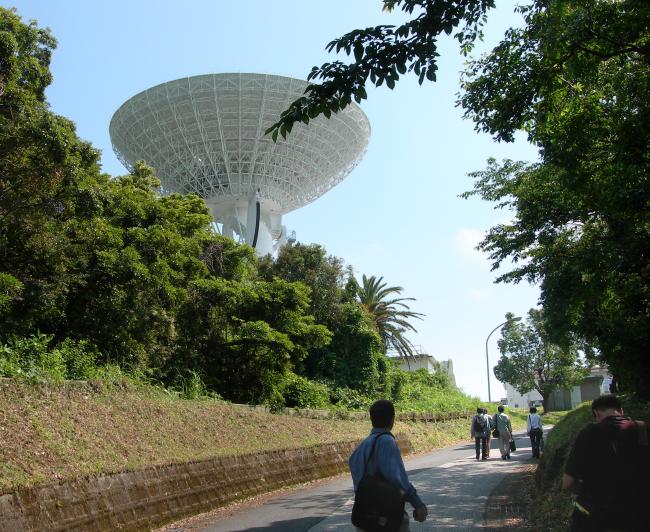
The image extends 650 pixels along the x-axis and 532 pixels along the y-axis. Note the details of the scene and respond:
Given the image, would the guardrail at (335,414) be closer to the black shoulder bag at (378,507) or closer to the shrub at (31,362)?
the shrub at (31,362)

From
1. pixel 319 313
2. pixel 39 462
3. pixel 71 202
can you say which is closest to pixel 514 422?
pixel 319 313

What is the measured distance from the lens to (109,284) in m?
15.2

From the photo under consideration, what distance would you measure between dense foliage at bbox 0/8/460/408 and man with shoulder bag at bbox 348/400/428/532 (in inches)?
299

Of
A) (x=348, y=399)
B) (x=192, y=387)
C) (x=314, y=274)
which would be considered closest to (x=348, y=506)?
(x=192, y=387)

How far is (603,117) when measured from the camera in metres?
8.70

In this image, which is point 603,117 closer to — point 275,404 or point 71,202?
point 71,202

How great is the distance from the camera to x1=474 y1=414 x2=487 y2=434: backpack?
1850 cm

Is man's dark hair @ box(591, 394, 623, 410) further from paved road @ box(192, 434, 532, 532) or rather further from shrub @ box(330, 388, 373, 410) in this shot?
shrub @ box(330, 388, 373, 410)

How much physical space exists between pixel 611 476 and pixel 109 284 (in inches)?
524

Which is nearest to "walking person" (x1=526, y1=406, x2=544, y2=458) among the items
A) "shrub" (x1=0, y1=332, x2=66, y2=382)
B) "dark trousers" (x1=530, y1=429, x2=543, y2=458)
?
"dark trousers" (x1=530, y1=429, x2=543, y2=458)

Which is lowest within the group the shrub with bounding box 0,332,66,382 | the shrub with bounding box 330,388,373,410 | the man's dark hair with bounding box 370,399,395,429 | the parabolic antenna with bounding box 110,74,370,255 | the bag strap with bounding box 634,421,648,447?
the bag strap with bounding box 634,421,648,447

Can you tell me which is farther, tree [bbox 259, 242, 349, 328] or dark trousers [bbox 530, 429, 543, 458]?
tree [bbox 259, 242, 349, 328]

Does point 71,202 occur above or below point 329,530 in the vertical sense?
above

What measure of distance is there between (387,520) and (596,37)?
6423 millimetres
